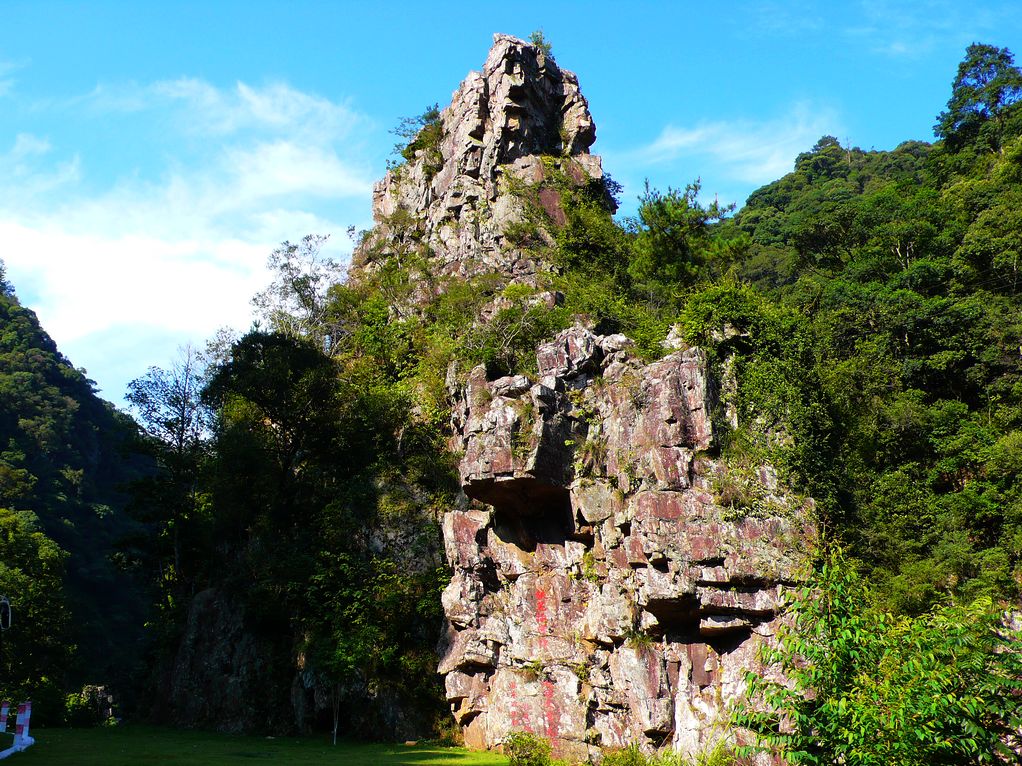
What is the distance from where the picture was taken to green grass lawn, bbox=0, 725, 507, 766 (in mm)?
17906

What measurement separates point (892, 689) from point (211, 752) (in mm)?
17709

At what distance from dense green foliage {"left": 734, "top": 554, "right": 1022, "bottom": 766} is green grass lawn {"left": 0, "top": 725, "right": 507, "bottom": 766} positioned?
39.4 ft

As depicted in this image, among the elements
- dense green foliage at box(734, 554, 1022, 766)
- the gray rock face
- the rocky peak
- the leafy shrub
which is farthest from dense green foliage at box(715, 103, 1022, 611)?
the rocky peak

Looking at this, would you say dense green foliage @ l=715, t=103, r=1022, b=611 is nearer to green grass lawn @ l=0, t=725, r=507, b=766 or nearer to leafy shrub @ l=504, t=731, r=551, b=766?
leafy shrub @ l=504, t=731, r=551, b=766

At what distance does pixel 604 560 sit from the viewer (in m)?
22.7

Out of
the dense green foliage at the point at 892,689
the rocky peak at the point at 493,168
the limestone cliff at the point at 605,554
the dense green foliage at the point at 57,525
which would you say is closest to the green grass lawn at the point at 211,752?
the limestone cliff at the point at 605,554

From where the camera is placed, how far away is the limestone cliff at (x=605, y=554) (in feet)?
65.0

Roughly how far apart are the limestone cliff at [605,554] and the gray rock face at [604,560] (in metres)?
0.04

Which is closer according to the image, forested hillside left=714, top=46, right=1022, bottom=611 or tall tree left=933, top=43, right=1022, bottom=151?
forested hillside left=714, top=46, right=1022, bottom=611

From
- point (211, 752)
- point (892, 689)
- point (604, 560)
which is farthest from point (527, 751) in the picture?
point (892, 689)

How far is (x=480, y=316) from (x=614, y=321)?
18.4 feet

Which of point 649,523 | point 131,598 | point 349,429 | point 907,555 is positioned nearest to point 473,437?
point 649,523

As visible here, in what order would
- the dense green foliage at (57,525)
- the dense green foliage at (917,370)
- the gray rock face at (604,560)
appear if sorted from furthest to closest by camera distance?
the dense green foliage at (57,525) < the dense green foliage at (917,370) < the gray rock face at (604,560)

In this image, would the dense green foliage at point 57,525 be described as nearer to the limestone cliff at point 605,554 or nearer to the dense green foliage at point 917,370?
the limestone cliff at point 605,554
